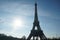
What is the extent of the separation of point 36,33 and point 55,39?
11.4 metres

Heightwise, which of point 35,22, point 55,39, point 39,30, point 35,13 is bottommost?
point 55,39

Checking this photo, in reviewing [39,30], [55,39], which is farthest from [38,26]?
[55,39]

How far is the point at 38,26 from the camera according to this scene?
128 ft

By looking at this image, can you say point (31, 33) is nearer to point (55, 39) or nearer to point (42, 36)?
point (42, 36)

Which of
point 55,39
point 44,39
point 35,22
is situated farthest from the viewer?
point 55,39

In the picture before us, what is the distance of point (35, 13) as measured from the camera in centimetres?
4034

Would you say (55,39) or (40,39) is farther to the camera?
(55,39)

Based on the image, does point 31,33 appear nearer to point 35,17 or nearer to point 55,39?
point 35,17

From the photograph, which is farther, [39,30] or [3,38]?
[3,38]

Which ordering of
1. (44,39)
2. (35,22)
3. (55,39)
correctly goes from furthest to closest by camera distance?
(55,39) → (35,22) → (44,39)

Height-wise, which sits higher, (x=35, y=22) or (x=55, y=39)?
(x=35, y=22)

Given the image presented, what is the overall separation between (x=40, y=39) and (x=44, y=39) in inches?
67.2

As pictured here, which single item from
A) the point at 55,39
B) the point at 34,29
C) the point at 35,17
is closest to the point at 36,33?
the point at 34,29

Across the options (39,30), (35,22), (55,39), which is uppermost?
(35,22)
